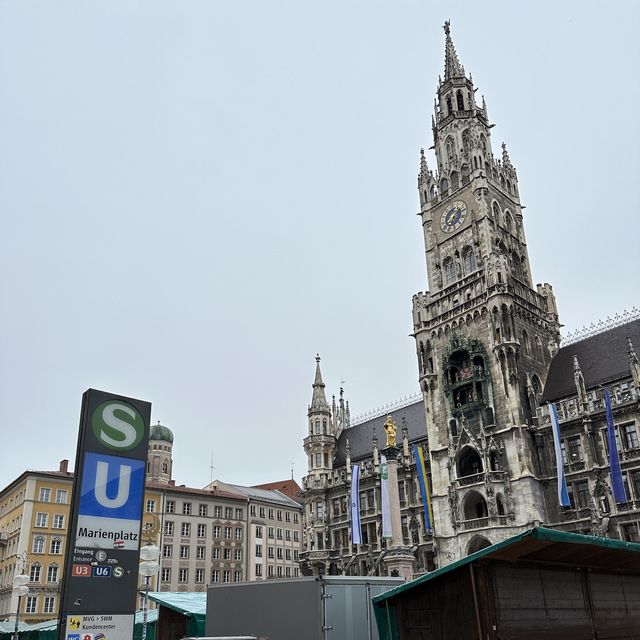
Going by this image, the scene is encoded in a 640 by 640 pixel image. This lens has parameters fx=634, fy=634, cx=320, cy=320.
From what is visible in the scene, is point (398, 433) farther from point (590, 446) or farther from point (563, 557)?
point (563, 557)

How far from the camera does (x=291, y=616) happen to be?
17922 mm

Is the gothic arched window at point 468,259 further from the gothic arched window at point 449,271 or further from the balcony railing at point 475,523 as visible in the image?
the balcony railing at point 475,523

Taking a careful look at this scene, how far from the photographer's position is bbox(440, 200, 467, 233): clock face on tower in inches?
2281

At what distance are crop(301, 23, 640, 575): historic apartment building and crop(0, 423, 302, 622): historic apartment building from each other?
644 inches

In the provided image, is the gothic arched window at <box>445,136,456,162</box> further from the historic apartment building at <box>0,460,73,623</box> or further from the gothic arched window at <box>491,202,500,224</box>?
the historic apartment building at <box>0,460,73,623</box>

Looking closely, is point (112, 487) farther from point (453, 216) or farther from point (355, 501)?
point (453, 216)

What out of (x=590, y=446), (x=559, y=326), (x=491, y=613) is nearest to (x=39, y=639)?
(x=491, y=613)

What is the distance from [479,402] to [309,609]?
3396cm

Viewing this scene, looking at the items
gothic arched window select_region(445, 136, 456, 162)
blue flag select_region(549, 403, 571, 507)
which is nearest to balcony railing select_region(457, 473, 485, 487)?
blue flag select_region(549, 403, 571, 507)

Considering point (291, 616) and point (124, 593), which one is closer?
point (124, 593)

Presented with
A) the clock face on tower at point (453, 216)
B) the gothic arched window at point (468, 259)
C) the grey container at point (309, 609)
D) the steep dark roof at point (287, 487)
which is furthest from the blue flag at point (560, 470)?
the steep dark roof at point (287, 487)

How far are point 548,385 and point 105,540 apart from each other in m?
42.7

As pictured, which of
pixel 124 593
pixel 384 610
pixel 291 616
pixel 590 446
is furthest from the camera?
pixel 590 446

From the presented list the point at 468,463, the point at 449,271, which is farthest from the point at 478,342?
the point at 468,463
